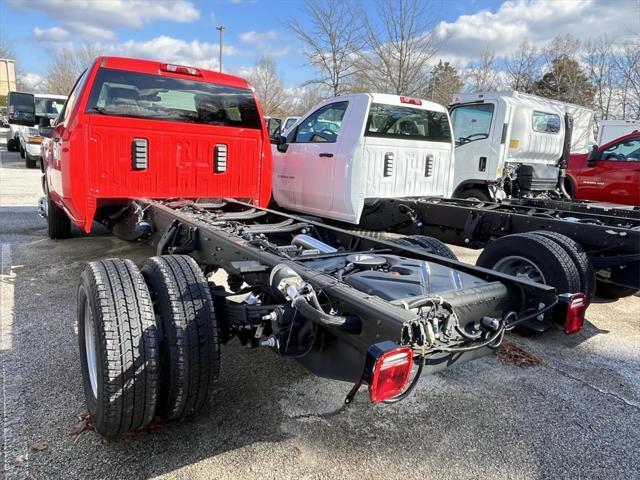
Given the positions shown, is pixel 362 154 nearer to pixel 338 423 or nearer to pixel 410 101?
pixel 410 101

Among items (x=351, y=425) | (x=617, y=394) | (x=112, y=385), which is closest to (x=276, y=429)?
(x=351, y=425)

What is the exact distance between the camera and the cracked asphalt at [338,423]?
2.28 meters

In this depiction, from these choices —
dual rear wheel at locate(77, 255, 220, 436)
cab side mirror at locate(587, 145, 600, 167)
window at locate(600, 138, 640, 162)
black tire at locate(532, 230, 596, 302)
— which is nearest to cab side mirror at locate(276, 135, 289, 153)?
black tire at locate(532, 230, 596, 302)

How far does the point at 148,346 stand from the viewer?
2.20 m

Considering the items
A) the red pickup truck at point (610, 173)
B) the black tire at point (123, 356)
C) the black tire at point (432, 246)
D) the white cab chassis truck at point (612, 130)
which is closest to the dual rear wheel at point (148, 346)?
the black tire at point (123, 356)

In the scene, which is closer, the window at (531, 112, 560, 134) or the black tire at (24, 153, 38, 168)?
the window at (531, 112, 560, 134)

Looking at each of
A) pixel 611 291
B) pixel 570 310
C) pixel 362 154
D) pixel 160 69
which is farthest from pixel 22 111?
pixel 611 291

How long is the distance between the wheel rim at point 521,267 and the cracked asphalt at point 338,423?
0.54 meters

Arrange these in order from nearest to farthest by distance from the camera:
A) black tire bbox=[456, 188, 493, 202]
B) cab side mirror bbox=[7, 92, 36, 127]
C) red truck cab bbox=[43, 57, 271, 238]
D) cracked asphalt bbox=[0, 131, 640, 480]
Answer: cracked asphalt bbox=[0, 131, 640, 480] < red truck cab bbox=[43, 57, 271, 238] < cab side mirror bbox=[7, 92, 36, 127] < black tire bbox=[456, 188, 493, 202]

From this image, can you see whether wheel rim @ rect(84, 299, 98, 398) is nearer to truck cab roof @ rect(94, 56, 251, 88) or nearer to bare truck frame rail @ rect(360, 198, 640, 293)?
truck cab roof @ rect(94, 56, 251, 88)

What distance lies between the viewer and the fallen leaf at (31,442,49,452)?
2.30 m

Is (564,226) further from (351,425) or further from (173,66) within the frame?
(173,66)

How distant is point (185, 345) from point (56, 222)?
5151 millimetres

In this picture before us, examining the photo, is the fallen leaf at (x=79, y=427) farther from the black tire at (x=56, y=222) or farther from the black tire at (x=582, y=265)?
the black tire at (x=56, y=222)
